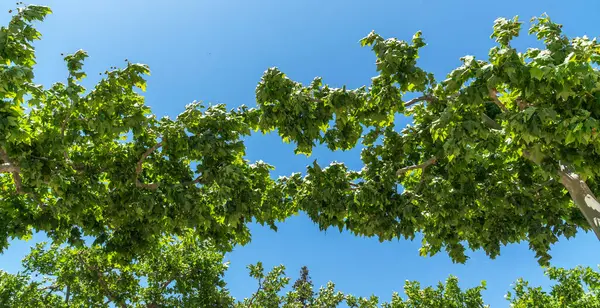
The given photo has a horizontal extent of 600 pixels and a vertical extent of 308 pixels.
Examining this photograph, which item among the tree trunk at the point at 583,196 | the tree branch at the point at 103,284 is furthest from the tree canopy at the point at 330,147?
the tree branch at the point at 103,284

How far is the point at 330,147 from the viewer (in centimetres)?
1173

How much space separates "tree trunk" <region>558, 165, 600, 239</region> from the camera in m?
9.02

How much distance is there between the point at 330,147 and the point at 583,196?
19.1 feet

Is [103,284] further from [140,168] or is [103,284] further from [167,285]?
[140,168]

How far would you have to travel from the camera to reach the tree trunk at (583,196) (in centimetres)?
902

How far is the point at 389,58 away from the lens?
931 cm

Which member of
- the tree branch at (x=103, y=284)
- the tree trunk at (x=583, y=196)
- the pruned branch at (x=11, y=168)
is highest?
the tree branch at (x=103, y=284)

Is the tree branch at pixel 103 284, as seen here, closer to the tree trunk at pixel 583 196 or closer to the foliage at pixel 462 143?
the foliage at pixel 462 143

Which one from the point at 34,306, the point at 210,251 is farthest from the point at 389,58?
the point at 34,306

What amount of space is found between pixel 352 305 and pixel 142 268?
10.9 metres

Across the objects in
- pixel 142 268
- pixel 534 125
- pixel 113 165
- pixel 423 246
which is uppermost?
pixel 142 268

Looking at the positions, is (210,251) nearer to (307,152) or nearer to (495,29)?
(307,152)

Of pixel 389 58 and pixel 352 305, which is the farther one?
pixel 352 305

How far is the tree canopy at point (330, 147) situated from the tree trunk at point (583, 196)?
0.09 feet
